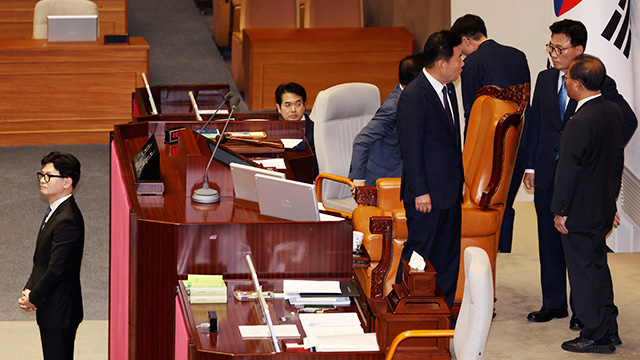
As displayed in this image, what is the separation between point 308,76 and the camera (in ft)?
31.6

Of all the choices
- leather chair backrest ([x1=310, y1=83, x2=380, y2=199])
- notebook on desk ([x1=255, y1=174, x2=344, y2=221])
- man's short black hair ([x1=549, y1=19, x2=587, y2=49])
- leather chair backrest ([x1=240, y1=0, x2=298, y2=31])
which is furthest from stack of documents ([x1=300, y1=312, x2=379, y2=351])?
leather chair backrest ([x1=240, y1=0, x2=298, y2=31])

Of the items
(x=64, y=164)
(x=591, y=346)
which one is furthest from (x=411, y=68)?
(x=64, y=164)

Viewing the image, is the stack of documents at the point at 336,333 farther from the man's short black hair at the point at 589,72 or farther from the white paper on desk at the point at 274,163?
the white paper on desk at the point at 274,163

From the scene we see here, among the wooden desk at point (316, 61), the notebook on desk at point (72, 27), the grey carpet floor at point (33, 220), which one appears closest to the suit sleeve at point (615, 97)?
the grey carpet floor at point (33, 220)

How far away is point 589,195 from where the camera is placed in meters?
4.10

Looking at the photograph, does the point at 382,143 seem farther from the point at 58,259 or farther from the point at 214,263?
the point at 58,259

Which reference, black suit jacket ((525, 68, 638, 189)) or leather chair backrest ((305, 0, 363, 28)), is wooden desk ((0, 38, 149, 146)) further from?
black suit jacket ((525, 68, 638, 189))

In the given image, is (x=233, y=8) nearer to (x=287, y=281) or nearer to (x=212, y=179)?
(x=212, y=179)

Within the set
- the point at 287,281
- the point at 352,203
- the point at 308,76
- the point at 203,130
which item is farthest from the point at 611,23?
the point at 308,76

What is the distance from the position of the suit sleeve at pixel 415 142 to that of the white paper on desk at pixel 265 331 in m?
1.33

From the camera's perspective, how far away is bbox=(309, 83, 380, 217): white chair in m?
5.71

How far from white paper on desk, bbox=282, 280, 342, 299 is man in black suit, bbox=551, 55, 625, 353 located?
1.12m

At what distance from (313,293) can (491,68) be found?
2298mm

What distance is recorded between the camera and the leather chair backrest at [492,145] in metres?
4.48
